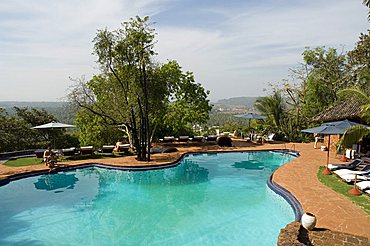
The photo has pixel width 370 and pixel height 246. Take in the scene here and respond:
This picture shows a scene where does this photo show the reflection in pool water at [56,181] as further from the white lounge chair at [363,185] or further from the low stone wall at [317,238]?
the white lounge chair at [363,185]

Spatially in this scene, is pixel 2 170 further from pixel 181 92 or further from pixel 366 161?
pixel 366 161

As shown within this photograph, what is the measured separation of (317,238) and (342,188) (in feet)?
15.8

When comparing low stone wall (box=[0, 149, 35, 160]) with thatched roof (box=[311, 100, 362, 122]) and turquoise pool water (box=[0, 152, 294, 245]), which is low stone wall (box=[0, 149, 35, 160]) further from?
thatched roof (box=[311, 100, 362, 122])

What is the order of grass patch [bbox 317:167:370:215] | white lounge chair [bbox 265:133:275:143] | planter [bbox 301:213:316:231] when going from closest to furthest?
planter [bbox 301:213:316:231] → grass patch [bbox 317:167:370:215] → white lounge chair [bbox 265:133:275:143]

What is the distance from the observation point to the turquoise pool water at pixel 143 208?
8531 millimetres

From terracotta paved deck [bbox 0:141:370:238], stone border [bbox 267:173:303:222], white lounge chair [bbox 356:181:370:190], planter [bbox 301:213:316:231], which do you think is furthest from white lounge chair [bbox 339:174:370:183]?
planter [bbox 301:213:316:231]

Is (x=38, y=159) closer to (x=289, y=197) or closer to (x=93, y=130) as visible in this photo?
(x=93, y=130)

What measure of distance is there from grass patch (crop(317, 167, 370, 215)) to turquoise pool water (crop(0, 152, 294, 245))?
6.83 ft

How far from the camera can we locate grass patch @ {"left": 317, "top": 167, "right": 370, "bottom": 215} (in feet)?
30.1

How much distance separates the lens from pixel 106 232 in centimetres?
888

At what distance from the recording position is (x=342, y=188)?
1095 centimetres

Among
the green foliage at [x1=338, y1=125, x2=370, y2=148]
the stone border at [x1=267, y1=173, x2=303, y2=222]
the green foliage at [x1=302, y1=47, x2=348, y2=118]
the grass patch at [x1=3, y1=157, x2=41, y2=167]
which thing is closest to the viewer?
the stone border at [x1=267, y1=173, x2=303, y2=222]

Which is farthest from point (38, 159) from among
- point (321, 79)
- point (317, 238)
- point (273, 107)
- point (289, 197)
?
point (321, 79)

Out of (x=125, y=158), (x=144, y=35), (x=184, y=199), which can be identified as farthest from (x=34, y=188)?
(x=144, y=35)
